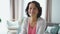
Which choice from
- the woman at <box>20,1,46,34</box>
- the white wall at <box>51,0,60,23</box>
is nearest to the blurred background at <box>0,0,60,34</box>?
the white wall at <box>51,0,60,23</box>

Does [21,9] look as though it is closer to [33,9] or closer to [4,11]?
Result: [4,11]

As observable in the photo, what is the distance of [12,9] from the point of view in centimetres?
349

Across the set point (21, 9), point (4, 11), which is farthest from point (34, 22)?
point (4, 11)

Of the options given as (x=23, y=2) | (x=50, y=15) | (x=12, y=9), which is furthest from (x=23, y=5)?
(x=50, y=15)

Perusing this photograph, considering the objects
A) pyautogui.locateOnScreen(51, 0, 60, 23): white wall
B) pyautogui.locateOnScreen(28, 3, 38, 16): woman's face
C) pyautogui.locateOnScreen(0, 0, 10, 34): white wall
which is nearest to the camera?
pyautogui.locateOnScreen(28, 3, 38, 16): woman's face

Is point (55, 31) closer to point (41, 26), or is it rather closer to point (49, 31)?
point (49, 31)

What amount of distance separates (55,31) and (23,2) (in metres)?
1.44

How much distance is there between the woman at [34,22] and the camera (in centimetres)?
105

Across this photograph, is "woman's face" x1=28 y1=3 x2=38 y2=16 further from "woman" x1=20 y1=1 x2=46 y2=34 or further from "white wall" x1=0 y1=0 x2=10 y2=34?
"white wall" x1=0 y1=0 x2=10 y2=34

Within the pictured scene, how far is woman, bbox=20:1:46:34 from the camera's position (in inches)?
41.2

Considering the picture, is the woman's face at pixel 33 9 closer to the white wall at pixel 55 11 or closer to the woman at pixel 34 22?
the woman at pixel 34 22

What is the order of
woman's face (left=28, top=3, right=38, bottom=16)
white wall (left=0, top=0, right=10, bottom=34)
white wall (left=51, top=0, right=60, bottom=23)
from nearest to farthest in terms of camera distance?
woman's face (left=28, top=3, right=38, bottom=16)
white wall (left=51, top=0, right=60, bottom=23)
white wall (left=0, top=0, right=10, bottom=34)

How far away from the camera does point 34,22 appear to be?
1.10m

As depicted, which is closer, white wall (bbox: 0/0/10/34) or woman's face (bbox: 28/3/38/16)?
woman's face (bbox: 28/3/38/16)
